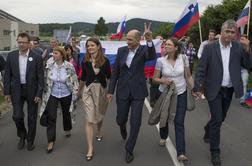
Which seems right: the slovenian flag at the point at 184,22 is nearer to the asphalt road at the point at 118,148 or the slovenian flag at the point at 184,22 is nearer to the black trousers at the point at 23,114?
the asphalt road at the point at 118,148

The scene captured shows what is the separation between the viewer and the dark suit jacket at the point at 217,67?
233 inches

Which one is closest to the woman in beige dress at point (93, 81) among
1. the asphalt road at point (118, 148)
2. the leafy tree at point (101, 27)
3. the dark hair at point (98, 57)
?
the dark hair at point (98, 57)

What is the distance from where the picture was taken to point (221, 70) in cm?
592

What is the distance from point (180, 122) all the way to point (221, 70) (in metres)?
0.96

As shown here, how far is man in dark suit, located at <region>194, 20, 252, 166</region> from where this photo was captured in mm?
5918

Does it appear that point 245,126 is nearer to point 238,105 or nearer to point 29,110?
point 238,105

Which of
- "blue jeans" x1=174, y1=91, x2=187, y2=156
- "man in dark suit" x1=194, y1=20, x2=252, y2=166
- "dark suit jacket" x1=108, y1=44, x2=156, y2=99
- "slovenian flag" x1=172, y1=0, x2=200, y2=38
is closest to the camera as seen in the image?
"man in dark suit" x1=194, y1=20, x2=252, y2=166

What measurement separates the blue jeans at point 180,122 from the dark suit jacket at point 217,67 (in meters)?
0.33

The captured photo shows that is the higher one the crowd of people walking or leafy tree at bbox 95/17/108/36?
leafy tree at bbox 95/17/108/36

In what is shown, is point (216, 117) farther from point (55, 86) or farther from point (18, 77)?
point (18, 77)

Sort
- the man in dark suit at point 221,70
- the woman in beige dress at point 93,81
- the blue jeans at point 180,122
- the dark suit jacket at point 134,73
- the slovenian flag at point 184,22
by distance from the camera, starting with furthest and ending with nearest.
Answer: the slovenian flag at point 184,22
the woman in beige dress at point 93,81
the dark suit jacket at point 134,73
the blue jeans at point 180,122
the man in dark suit at point 221,70

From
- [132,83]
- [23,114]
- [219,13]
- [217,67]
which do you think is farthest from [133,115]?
[219,13]

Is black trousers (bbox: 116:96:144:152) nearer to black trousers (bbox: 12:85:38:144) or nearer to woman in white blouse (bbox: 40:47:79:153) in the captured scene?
woman in white blouse (bbox: 40:47:79:153)

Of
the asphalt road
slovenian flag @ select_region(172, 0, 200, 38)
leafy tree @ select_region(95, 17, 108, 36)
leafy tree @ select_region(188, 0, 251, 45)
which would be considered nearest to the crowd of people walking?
the asphalt road
